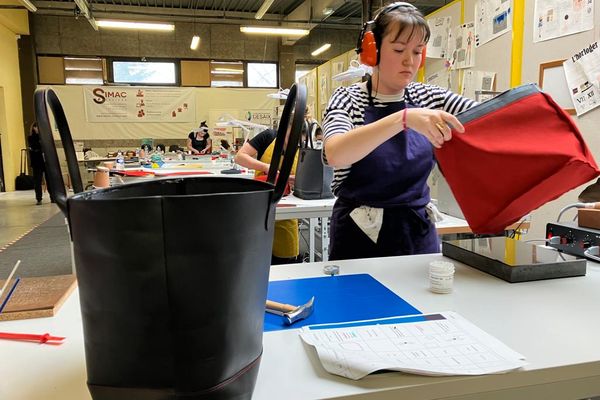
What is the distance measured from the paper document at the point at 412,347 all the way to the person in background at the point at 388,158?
56 centimetres

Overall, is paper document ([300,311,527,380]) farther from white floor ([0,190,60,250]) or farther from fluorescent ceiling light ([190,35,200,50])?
fluorescent ceiling light ([190,35,200,50])

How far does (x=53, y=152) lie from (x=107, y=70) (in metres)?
11.1

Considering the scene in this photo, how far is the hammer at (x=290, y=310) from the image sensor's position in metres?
0.87

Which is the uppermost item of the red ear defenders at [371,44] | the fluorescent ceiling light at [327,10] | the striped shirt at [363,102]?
the fluorescent ceiling light at [327,10]

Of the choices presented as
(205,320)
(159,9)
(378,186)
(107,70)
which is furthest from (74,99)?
(205,320)

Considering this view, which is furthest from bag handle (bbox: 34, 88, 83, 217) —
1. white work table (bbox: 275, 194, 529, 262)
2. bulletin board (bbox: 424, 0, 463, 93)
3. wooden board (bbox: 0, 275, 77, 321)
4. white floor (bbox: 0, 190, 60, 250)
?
white floor (bbox: 0, 190, 60, 250)

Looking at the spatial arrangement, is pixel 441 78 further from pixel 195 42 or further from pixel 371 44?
pixel 195 42

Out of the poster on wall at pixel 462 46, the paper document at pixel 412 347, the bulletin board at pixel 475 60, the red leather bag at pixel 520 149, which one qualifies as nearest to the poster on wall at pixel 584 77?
the bulletin board at pixel 475 60

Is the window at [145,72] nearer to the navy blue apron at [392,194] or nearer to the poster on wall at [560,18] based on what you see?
the poster on wall at [560,18]

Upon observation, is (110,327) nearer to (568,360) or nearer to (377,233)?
(568,360)

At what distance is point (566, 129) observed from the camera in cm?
105

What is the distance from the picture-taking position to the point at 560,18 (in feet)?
9.30

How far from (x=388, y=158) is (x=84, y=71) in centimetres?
1078

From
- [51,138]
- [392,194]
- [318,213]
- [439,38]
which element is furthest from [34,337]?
[439,38]
